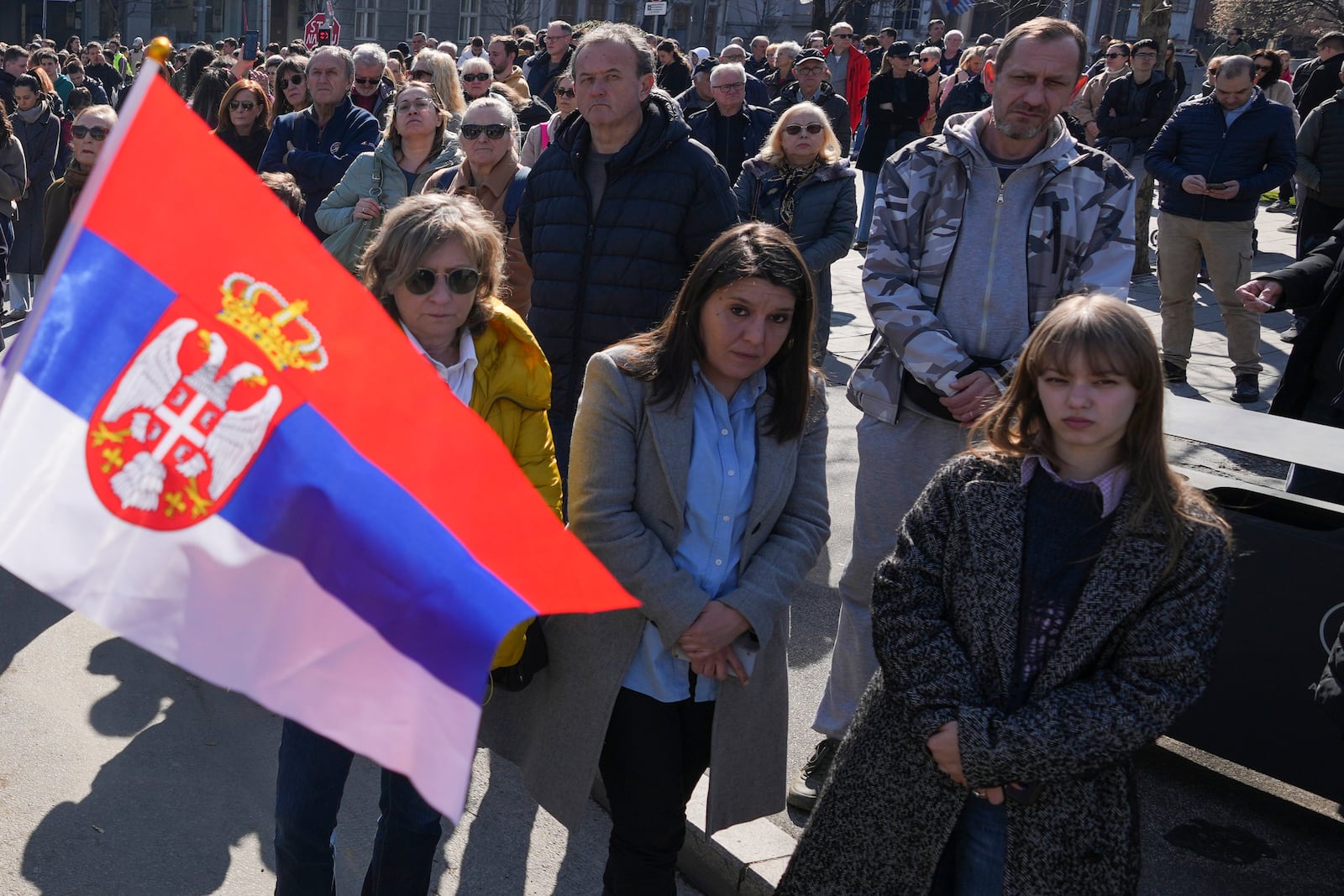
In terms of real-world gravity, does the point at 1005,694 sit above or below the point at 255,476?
below

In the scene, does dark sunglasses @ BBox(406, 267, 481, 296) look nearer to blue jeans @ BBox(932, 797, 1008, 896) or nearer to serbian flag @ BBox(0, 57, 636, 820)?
serbian flag @ BBox(0, 57, 636, 820)

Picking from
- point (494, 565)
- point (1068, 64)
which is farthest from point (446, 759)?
point (1068, 64)

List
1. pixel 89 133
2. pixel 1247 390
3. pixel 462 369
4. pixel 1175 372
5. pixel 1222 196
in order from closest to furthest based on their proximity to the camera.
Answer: pixel 462 369
pixel 89 133
pixel 1247 390
pixel 1222 196
pixel 1175 372

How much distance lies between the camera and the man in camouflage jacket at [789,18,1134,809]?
355 cm

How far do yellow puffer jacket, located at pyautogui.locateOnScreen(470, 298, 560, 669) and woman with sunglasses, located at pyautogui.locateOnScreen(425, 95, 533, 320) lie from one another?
7.95 ft

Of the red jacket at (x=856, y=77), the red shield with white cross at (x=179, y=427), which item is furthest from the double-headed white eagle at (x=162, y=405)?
the red jacket at (x=856, y=77)

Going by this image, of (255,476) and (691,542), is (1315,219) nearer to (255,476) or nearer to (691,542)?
(691,542)

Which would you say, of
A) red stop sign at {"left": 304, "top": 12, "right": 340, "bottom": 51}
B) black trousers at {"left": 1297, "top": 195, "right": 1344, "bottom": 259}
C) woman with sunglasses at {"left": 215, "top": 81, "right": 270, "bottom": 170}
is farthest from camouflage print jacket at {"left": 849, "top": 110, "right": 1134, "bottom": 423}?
red stop sign at {"left": 304, "top": 12, "right": 340, "bottom": 51}

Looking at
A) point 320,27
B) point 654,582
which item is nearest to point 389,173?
point 654,582

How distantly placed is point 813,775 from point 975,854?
144 centimetres

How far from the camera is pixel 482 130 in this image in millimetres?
5637

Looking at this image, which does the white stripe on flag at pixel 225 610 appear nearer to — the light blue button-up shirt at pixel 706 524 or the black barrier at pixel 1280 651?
the light blue button-up shirt at pixel 706 524

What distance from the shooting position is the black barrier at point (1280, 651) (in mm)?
3721

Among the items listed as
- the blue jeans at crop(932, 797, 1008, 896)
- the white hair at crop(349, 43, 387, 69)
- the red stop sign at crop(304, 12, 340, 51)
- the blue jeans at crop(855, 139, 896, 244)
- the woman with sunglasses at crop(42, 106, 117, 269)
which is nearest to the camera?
the blue jeans at crop(932, 797, 1008, 896)
